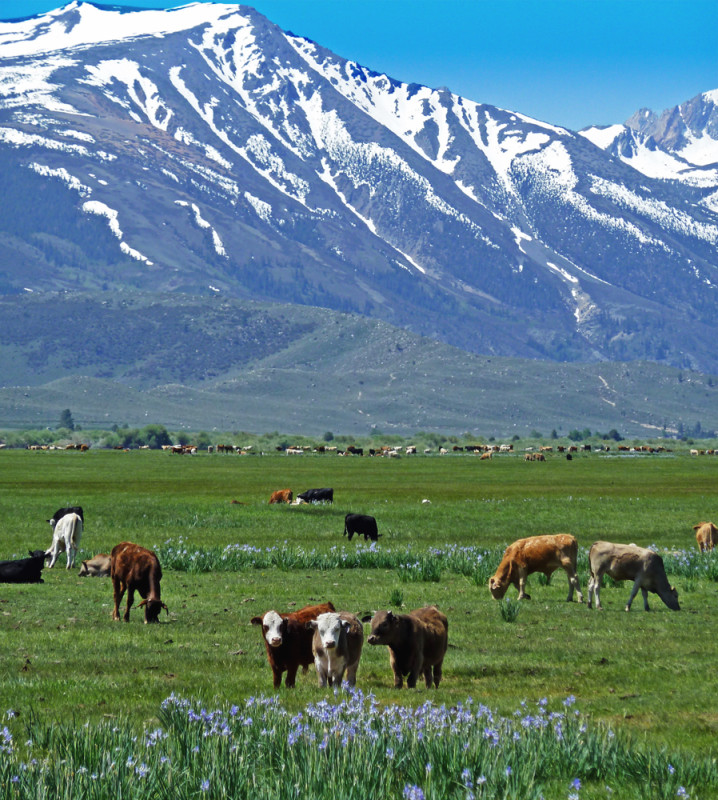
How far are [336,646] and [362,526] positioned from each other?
27.9 m

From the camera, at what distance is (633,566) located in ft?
73.5

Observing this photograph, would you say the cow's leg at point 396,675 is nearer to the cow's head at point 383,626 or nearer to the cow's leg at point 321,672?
the cow's head at point 383,626

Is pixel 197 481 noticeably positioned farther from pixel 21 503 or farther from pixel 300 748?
pixel 300 748

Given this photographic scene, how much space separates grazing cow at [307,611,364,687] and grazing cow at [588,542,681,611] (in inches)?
362

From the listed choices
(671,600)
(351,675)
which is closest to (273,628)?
(351,675)

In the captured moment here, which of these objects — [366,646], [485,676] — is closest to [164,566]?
[366,646]

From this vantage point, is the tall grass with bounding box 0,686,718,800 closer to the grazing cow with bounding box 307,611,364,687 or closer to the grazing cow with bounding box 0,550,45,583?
the grazing cow with bounding box 307,611,364,687

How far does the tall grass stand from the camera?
9.01 m

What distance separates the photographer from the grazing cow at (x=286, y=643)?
14.1 m

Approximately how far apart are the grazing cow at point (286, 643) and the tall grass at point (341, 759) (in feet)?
9.07

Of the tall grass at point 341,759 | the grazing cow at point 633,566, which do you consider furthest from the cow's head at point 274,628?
the grazing cow at point 633,566

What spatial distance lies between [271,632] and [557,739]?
15.2 ft

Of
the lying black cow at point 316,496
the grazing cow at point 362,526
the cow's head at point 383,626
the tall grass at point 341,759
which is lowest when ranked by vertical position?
the lying black cow at point 316,496

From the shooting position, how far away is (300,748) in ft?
32.3
